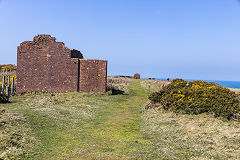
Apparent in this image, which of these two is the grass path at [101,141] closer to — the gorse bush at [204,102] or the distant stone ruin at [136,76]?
the gorse bush at [204,102]

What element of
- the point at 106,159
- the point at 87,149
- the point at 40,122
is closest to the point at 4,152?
the point at 87,149

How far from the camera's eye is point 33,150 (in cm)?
823

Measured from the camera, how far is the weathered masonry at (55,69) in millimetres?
26188

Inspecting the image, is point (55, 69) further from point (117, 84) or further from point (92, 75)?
point (117, 84)

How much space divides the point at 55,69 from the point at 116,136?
58.9 ft

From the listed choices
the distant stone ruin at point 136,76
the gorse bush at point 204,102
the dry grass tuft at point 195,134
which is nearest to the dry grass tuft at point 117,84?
the gorse bush at point 204,102

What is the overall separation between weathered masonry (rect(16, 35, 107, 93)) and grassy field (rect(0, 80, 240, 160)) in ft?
38.5

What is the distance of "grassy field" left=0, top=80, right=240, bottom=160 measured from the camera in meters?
7.69

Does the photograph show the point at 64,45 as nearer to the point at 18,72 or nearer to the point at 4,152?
the point at 18,72

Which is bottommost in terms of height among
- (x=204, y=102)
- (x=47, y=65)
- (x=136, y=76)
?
(x=204, y=102)

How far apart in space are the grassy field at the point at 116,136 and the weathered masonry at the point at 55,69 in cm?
1173

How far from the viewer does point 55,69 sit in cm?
2630

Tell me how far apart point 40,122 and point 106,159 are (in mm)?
6147

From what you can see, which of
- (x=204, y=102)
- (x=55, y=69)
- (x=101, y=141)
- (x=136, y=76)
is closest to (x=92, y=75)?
(x=55, y=69)
